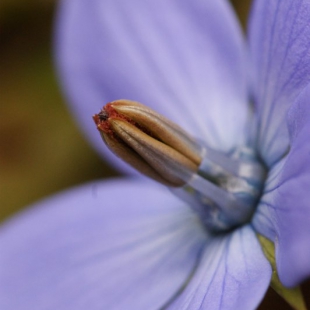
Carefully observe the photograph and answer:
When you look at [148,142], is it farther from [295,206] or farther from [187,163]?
[295,206]

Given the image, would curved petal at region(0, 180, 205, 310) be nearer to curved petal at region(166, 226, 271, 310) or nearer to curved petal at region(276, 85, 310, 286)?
curved petal at region(166, 226, 271, 310)

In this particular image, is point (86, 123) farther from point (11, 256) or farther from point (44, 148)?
point (44, 148)

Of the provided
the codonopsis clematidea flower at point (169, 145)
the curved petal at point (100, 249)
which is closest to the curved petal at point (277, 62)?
the codonopsis clematidea flower at point (169, 145)

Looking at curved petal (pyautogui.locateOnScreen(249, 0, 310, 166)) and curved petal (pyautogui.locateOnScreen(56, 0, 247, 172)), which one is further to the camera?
curved petal (pyautogui.locateOnScreen(56, 0, 247, 172))

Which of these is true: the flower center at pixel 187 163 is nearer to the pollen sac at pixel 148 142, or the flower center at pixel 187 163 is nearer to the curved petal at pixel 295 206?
the pollen sac at pixel 148 142

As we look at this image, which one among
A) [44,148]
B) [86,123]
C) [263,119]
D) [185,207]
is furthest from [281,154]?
[44,148]

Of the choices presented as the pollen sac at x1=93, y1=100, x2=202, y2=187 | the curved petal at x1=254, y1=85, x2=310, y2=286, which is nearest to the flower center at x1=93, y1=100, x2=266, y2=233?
the pollen sac at x1=93, y1=100, x2=202, y2=187
